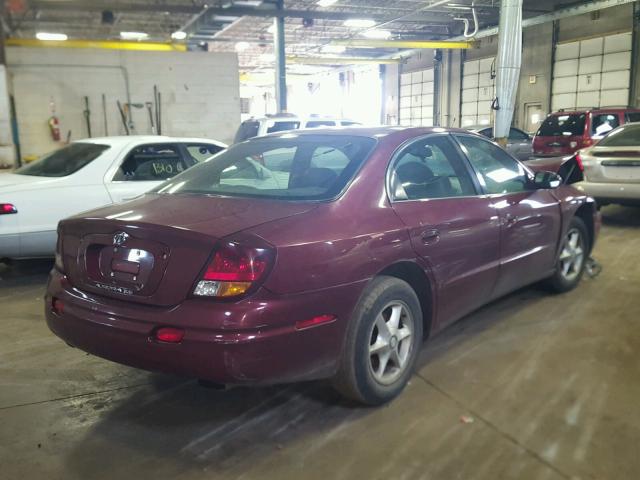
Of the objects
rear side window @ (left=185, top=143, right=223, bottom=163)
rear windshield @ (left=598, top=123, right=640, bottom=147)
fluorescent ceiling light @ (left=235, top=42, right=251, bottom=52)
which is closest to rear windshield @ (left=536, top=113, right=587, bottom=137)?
rear windshield @ (left=598, top=123, right=640, bottom=147)

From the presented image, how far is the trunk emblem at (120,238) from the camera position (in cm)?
260

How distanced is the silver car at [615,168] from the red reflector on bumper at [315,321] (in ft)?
20.9

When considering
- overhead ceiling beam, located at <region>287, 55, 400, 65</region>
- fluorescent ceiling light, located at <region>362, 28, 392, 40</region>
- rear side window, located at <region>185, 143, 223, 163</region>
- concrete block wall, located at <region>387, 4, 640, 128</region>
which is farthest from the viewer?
overhead ceiling beam, located at <region>287, 55, 400, 65</region>

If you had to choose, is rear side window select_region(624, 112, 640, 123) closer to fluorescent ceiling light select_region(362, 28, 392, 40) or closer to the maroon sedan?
the maroon sedan

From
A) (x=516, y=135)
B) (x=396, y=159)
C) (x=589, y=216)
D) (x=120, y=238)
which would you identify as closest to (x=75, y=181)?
(x=120, y=238)

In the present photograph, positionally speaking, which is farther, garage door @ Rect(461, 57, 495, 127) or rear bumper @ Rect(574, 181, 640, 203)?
garage door @ Rect(461, 57, 495, 127)

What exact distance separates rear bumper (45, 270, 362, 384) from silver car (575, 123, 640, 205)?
641 cm

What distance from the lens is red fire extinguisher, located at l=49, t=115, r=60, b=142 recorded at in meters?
13.4

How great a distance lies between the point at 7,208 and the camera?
195 inches

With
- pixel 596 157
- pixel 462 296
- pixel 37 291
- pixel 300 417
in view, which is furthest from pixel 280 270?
pixel 596 157

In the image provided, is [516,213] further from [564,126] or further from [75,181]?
[564,126]

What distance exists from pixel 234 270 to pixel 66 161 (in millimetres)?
4118

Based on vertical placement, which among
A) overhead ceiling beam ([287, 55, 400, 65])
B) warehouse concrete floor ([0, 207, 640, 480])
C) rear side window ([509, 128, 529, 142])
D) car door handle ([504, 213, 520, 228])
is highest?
overhead ceiling beam ([287, 55, 400, 65])

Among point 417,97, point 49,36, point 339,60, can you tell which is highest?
point 49,36
